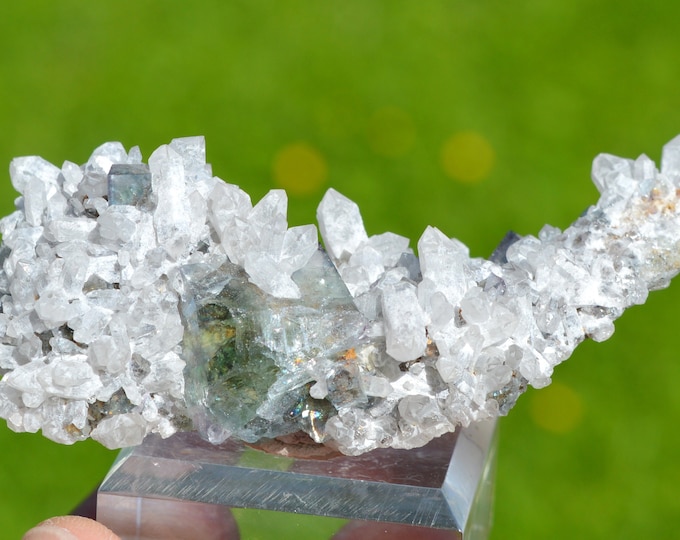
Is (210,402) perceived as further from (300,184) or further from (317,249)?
(300,184)

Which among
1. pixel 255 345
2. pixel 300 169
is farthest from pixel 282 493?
pixel 300 169

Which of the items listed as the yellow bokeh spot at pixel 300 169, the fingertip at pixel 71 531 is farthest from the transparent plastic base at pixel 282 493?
the yellow bokeh spot at pixel 300 169

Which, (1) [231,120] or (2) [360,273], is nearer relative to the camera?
(2) [360,273]

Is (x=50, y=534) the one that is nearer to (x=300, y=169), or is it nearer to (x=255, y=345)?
(x=255, y=345)

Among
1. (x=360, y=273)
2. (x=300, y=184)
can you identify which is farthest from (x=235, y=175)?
(x=360, y=273)

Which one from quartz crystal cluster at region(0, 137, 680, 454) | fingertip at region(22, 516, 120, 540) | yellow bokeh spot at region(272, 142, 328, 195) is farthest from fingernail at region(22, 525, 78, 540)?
yellow bokeh spot at region(272, 142, 328, 195)

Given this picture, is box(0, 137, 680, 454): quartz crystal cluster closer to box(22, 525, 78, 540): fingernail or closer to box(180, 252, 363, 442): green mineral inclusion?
box(180, 252, 363, 442): green mineral inclusion
